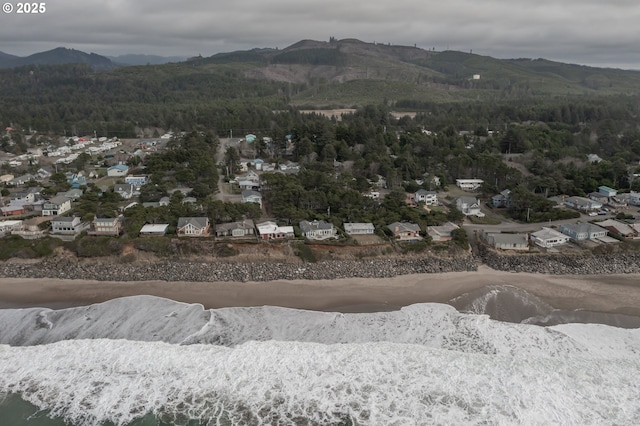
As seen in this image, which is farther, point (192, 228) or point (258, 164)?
point (258, 164)

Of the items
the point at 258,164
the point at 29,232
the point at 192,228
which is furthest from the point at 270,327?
the point at 258,164

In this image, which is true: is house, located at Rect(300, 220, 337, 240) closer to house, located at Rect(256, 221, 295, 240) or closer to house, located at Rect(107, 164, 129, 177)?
house, located at Rect(256, 221, 295, 240)

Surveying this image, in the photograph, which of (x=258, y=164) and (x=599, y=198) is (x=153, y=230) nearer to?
(x=258, y=164)

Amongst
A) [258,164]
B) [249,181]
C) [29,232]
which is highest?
[258,164]

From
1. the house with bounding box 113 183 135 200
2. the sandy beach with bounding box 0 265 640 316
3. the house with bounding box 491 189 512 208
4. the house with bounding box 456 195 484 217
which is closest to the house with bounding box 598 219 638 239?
the sandy beach with bounding box 0 265 640 316

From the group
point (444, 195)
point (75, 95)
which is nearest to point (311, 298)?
point (444, 195)

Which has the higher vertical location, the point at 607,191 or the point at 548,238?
the point at 607,191
